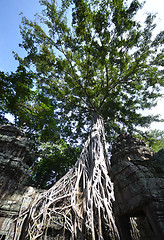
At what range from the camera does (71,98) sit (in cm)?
680

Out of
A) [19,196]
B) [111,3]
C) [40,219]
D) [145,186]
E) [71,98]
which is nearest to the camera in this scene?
[145,186]

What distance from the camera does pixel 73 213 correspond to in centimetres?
231

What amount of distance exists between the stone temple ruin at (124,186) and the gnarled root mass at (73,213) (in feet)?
0.71

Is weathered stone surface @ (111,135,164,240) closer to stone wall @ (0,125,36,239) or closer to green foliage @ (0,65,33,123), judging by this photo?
stone wall @ (0,125,36,239)

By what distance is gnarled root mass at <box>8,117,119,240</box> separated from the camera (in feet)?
6.64

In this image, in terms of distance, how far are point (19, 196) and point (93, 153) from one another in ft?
6.44

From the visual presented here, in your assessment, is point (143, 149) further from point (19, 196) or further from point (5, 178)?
point (5, 178)

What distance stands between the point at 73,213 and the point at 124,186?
108cm

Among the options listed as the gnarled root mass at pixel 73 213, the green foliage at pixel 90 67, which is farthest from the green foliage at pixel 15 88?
the gnarled root mass at pixel 73 213

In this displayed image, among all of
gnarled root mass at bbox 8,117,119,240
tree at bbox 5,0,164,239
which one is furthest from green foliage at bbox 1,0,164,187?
gnarled root mass at bbox 8,117,119,240

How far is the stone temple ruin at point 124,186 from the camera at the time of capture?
1.62 metres

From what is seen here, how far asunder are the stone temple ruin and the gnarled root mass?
0.22 meters

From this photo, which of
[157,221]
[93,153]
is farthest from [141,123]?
[157,221]

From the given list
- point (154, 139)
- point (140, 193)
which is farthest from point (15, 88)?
point (154, 139)
